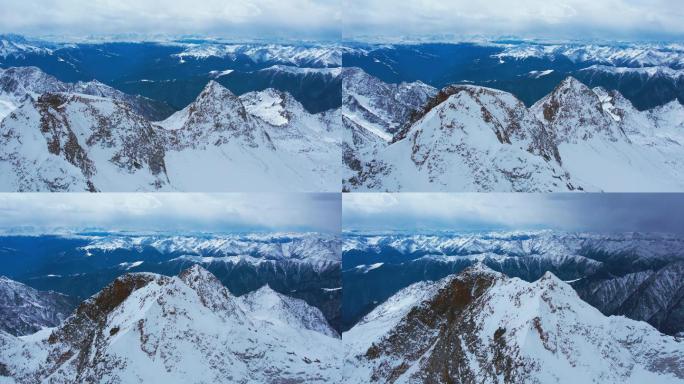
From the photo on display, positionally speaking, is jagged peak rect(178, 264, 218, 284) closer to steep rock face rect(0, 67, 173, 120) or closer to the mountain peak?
steep rock face rect(0, 67, 173, 120)

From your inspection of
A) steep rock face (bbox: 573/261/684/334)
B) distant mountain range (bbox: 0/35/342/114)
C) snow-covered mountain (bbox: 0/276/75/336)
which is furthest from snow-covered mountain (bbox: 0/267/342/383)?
steep rock face (bbox: 573/261/684/334)

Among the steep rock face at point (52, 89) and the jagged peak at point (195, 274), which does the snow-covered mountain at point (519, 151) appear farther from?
the steep rock face at point (52, 89)

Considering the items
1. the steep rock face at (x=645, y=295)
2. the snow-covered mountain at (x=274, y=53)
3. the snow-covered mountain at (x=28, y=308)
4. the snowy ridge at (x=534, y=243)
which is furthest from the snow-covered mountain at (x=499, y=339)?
the snow-covered mountain at (x=28, y=308)

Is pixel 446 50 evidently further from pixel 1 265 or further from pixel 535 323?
pixel 1 265

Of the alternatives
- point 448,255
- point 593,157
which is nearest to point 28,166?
point 448,255

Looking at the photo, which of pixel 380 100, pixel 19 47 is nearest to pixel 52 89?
pixel 19 47
